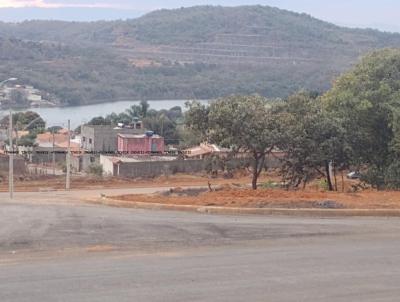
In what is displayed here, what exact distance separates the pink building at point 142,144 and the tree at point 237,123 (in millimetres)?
48406

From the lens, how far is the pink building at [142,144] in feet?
239

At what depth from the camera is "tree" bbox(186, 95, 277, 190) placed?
907 inches

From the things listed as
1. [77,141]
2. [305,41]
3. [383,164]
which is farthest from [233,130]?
[305,41]

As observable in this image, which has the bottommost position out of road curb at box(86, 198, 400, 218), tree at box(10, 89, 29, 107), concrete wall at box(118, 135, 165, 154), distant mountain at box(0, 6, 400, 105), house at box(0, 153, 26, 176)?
house at box(0, 153, 26, 176)

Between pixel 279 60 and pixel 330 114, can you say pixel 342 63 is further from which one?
pixel 330 114

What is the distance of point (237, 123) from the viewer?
75.4 ft

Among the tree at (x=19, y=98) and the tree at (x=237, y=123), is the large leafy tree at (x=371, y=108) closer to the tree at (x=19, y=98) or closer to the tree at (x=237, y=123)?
the tree at (x=237, y=123)

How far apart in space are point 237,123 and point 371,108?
18.7 ft

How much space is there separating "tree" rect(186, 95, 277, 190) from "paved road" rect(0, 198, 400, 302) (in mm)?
8687

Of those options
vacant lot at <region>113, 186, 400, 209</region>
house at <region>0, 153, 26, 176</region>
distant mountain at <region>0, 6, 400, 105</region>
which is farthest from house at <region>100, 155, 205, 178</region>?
distant mountain at <region>0, 6, 400, 105</region>

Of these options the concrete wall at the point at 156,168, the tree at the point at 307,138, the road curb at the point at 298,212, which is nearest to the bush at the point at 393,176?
the tree at the point at 307,138

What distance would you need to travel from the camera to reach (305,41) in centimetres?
18750

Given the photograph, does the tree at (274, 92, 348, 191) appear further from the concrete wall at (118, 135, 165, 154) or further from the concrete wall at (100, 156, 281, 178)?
the concrete wall at (118, 135, 165, 154)

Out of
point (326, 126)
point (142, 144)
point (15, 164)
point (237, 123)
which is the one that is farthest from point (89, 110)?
point (237, 123)
